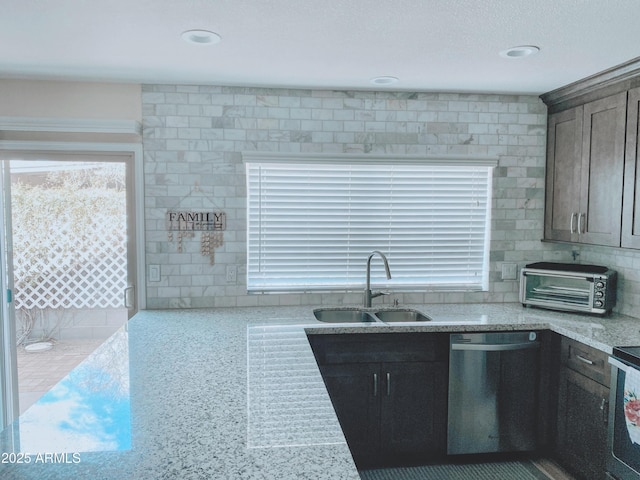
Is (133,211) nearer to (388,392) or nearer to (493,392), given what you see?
(388,392)

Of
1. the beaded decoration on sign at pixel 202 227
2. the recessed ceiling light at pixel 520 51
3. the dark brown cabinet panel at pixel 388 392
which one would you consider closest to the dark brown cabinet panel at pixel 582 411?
the dark brown cabinet panel at pixel 388 392

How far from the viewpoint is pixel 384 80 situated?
2.91 meters

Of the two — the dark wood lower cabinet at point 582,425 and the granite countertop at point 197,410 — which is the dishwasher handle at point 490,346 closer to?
the granite countertop at point 197,410

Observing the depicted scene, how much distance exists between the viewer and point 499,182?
10.9ft

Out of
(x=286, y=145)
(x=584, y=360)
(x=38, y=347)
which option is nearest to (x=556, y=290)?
(x=584, y=360)

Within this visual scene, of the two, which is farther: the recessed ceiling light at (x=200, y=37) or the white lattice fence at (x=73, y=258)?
the white lattice fence at (x=73, y=258)

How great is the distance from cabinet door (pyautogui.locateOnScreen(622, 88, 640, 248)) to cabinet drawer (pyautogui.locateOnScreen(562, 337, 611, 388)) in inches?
26.1

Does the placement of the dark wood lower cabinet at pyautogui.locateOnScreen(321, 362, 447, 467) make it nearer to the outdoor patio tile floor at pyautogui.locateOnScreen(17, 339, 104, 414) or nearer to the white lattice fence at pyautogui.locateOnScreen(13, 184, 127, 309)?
the white lattice fence at pyautogui.locateOnScreen(13, 184, 127, 309)

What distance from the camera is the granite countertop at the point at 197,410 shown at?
3.94ft

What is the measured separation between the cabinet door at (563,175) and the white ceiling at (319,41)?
318mm

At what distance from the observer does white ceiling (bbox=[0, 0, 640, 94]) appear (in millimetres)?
1847

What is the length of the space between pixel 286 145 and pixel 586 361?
7.44 ft

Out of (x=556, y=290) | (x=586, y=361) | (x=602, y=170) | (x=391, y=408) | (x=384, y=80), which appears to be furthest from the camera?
(x=556, y=290)

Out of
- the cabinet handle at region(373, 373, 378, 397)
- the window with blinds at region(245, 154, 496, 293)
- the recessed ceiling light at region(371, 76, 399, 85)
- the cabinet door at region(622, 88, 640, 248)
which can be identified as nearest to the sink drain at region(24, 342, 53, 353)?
the window with blinds at region(245, 154, 496, 293)
